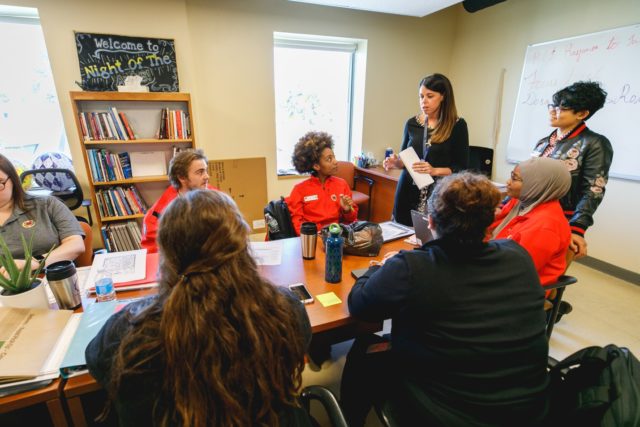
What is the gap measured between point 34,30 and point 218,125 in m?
1.71

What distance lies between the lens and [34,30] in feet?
9.27

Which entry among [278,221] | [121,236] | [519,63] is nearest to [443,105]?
[278,221]

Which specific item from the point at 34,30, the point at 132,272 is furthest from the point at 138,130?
the point at 132,272

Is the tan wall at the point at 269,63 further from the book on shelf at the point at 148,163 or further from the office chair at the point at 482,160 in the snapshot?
the office chair at the point at 482,160

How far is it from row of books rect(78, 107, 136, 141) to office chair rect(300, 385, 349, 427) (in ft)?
9.57

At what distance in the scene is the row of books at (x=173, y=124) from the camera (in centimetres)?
304

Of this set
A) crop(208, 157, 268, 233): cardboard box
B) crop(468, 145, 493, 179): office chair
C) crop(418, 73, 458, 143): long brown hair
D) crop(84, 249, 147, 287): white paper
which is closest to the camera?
crop(84, 249, 147, 287): white paper

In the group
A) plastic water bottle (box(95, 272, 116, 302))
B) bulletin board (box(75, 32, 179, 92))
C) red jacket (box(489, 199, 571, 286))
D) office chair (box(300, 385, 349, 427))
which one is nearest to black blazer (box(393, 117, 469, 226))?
red jacket (box(489, 199, 571, 286))

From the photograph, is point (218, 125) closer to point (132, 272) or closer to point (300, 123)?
point (300, 123)

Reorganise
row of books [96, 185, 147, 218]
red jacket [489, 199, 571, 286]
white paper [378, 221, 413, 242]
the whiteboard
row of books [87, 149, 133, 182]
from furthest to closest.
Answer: row of books [96, 185, 147, 218]
row of books [87, 149, 133, 182]
the whiteboard
white paper [378, 221, 413, 242]
red jacket [489, 199, 571, 286]

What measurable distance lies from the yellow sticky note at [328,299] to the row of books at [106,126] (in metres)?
2.69

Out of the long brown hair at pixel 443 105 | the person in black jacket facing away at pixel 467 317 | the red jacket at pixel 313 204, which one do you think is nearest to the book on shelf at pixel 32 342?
the person in black jacket facing away at pixel 467 317

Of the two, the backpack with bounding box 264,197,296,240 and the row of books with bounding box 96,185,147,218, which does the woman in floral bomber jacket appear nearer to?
the backpack with bounding box 264,197,296,240

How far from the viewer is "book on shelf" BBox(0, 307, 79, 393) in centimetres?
82
